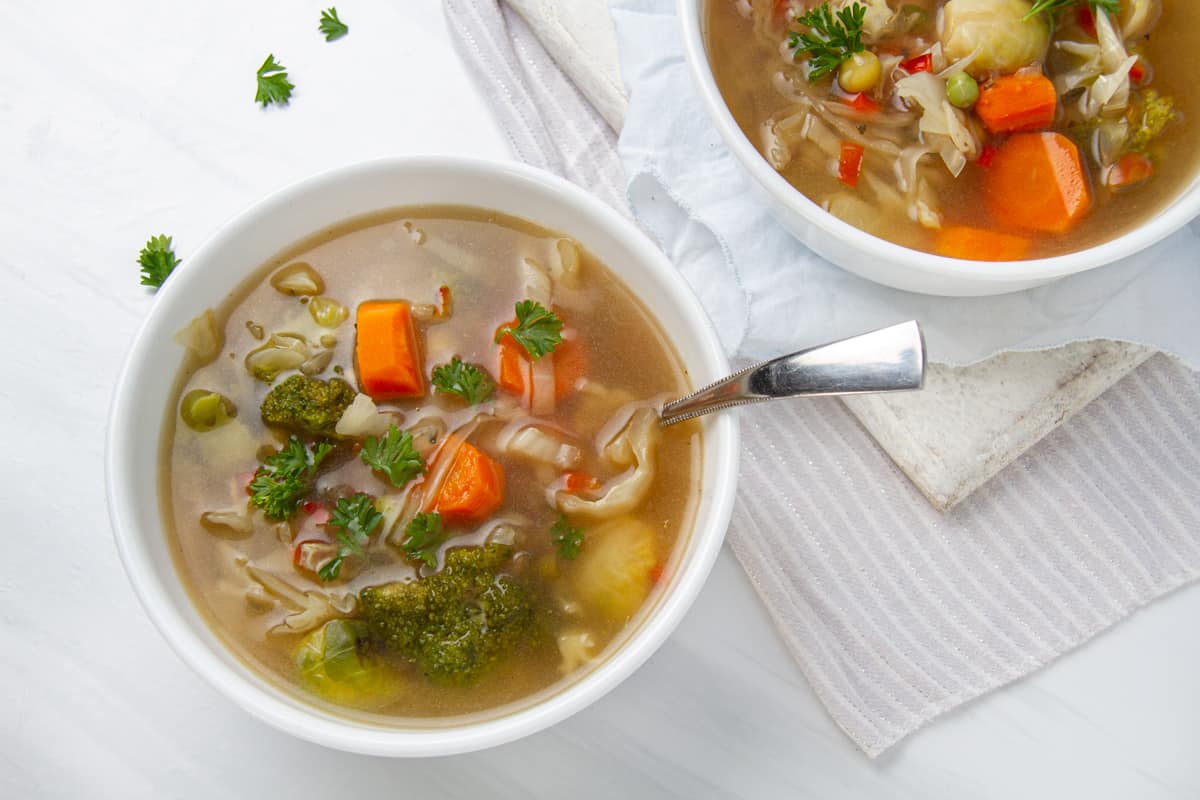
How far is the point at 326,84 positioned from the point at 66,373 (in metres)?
0.87

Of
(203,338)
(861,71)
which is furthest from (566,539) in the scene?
(861,71)

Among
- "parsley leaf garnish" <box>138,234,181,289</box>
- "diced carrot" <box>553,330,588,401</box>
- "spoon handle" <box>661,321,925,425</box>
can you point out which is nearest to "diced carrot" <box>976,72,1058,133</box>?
"spoon handle" <box>661,321,925,425</box>

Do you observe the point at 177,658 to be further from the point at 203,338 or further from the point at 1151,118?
the point at 1151,118

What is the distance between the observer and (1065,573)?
92.4 inches

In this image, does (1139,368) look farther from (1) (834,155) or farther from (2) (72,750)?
(2) (72,750)

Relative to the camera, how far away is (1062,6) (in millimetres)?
2057

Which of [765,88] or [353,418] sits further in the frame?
Result: [765,88]

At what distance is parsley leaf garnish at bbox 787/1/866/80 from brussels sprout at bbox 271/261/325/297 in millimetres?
1016

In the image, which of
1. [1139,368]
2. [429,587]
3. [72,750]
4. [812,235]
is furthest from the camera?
[1139,368]

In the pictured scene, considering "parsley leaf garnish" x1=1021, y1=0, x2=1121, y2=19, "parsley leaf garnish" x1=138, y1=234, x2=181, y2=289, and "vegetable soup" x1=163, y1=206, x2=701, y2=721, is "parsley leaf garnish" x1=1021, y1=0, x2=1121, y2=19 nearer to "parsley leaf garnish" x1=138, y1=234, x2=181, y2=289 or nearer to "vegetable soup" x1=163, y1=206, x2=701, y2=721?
"vegetable soup" x1=163, y1=206, x2=701, y2=721

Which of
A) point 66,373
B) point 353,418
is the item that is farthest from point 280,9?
point 353,418

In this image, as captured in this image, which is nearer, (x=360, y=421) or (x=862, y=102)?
(x=360, y=421)

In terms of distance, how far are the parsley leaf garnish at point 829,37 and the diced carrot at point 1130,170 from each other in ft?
1.72

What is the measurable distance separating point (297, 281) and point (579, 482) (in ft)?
2.09
